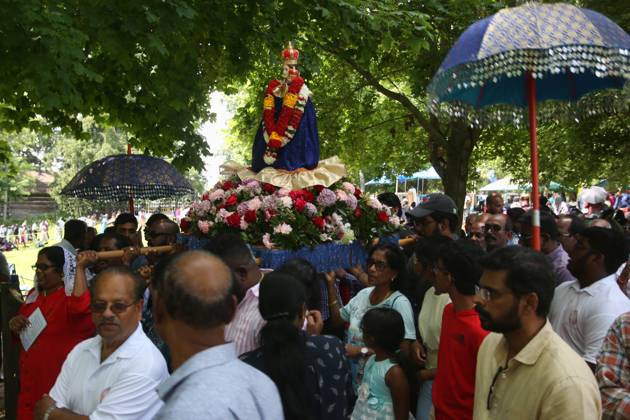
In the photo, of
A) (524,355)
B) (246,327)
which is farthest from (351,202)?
(524,355)

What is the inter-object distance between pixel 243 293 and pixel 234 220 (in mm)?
2017

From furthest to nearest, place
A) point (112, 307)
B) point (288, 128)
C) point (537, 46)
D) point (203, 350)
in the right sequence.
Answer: point (288, 128) → point (537, 46) → point (112, 307) → point (203, 350)

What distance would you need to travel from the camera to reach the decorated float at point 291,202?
5727 mm

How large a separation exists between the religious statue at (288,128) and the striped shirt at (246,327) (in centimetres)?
255

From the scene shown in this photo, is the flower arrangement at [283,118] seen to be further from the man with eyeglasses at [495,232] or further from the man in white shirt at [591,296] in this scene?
the man in white shirt at [591,296]

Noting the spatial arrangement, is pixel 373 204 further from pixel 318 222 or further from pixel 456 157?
pixel 456 157

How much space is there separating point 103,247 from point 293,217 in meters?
2.09

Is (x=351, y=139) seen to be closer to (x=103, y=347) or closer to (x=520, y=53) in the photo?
(x=520, y=53)

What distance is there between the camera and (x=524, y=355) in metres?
2.76

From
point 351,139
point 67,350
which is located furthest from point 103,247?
point 351,139

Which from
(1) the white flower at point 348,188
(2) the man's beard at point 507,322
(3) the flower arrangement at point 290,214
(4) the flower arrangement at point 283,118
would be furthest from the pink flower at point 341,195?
(2) the man's beard at point 507,322

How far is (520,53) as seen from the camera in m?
4.38

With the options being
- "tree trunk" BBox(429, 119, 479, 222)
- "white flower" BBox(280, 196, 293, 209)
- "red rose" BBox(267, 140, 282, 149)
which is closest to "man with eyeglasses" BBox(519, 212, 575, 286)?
"white flower" BBox(280, 196, 293, 209)

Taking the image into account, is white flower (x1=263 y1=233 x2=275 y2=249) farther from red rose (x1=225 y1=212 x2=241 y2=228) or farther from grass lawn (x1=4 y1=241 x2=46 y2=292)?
grass lawn (x1=4 y1=241 x2=46 y2=292)
